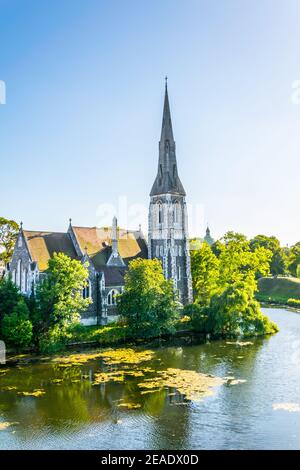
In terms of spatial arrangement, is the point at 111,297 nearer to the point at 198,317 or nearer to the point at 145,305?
the point at 145,305

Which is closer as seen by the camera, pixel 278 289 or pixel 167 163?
pixel 167 163

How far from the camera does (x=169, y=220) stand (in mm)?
48031

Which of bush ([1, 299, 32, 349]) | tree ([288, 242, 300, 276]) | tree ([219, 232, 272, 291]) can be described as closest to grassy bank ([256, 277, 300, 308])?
tree ([288, 242, 300, 276])

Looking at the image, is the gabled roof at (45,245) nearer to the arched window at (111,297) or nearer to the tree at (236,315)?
the arched window at (111,297)

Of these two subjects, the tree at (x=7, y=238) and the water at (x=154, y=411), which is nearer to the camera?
the water at (x=154, y=411)

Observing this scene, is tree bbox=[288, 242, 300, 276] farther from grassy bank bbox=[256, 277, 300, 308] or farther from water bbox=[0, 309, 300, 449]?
water bbox=[0, 309, 300, 449]

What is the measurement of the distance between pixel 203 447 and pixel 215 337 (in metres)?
23.3

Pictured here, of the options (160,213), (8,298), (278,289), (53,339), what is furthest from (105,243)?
(278,289)

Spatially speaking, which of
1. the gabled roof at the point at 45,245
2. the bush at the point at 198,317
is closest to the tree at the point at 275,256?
the bush at the point at 198,317

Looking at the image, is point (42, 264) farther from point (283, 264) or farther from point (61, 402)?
point (283, 264)

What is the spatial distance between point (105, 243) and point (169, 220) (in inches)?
288

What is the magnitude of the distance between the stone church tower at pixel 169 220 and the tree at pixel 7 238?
16593 mm

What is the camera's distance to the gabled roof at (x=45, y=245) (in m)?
41.2
